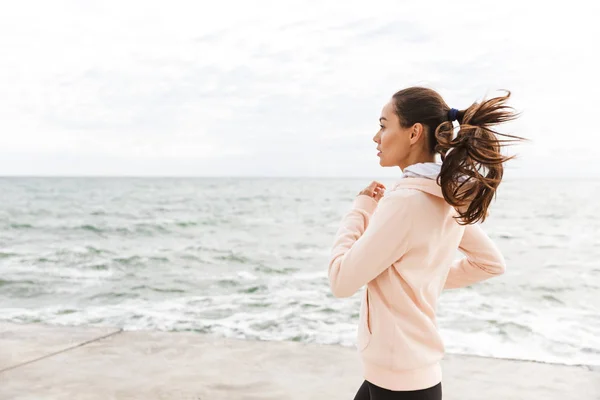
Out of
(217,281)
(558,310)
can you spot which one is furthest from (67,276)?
(558,310)

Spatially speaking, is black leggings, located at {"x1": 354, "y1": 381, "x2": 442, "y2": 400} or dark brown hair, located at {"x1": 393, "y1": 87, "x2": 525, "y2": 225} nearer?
dark brown hair, located at {"x1": 393, "y1": 87, "x2": 525, "y2": 225}

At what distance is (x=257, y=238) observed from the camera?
1806cm

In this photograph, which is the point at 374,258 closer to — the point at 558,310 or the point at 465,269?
the point at 465,269

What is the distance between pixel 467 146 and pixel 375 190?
0.32 m

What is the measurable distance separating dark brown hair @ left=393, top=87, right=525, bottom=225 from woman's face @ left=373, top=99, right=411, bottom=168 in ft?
0.07

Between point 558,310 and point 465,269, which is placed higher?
point 465,269

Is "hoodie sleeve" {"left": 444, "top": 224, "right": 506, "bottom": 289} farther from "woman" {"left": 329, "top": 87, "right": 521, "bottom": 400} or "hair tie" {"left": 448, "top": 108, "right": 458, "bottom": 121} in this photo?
"hair tie" {"left": 448, "top": 108, "right": 458, "bottom": 121}

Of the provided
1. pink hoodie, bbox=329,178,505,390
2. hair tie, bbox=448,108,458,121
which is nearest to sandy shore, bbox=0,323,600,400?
pink hoodie, bbox=329,178,505,390

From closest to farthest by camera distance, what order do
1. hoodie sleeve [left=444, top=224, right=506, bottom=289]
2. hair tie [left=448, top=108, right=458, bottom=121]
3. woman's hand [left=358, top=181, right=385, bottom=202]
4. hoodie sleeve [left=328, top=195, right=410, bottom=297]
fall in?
hoodie sleeve [left=328, top=195, right=410, bottom=297] < hair tie [left=448, top=108, right=458, bottom=121] < woman's hand [left=358, top=181, right=385, bottom=202] < hoodie sleeve [left=444, top=224, right=506, bottom=289]

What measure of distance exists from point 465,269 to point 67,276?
35.1ft

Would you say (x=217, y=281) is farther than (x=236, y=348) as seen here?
Yes

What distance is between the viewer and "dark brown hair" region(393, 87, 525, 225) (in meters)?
1.48

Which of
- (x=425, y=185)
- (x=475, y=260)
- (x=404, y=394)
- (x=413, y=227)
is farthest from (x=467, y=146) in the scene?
(x=404, y=394)

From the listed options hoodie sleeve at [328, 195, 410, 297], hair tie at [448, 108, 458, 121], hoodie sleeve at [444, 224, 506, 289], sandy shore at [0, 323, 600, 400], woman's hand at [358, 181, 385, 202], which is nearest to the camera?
hoodie sleeve at [328, 195, 410, 297]
